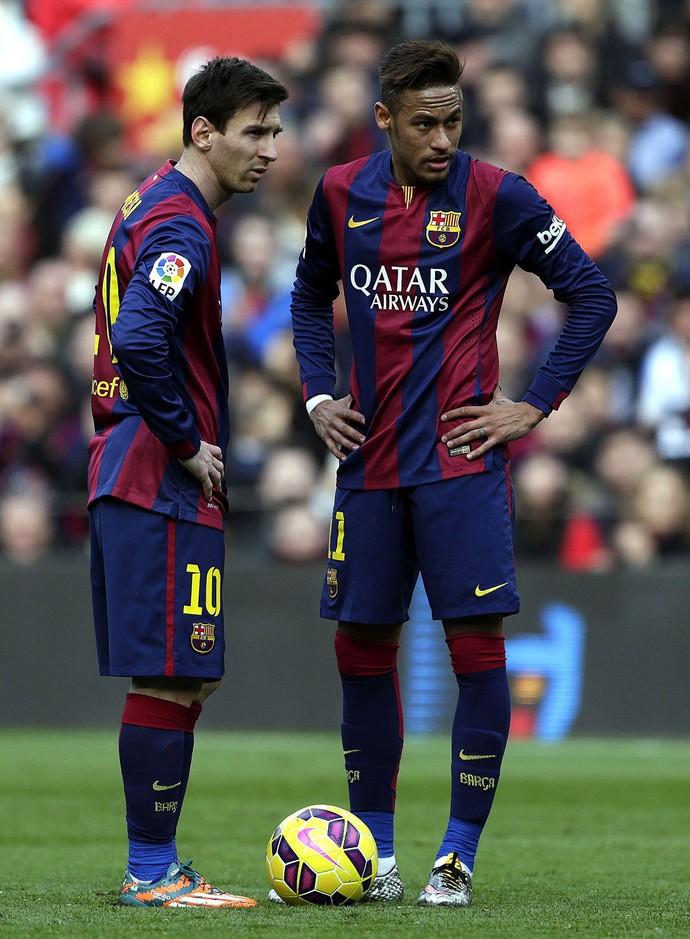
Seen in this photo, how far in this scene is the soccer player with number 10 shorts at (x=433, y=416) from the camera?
4.62 m

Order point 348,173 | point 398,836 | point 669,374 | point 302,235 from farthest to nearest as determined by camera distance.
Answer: point 302,235
point 669,374
point 398,836
point 348,173

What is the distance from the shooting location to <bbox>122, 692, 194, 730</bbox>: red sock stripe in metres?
4.49

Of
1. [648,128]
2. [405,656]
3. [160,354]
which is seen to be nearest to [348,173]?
[160,354]

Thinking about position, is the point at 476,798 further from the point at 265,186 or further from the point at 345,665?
the point at 265,186

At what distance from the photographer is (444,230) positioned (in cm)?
470

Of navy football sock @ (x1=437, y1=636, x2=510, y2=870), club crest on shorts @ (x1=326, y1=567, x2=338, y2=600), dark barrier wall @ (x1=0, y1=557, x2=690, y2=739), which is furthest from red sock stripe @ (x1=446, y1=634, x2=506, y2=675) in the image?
dark barrier wall @ (x1=0, y1=557, x2=690, y2=739)

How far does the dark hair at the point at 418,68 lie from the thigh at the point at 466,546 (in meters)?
1.10

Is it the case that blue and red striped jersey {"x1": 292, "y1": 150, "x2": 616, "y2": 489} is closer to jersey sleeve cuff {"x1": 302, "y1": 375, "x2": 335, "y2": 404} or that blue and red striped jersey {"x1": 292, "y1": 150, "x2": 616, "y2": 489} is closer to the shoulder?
the shoulder

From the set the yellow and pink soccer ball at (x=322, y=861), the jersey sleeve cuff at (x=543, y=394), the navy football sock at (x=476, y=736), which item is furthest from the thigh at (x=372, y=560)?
the yellow and pink soccer ball at (x=322, y=861)

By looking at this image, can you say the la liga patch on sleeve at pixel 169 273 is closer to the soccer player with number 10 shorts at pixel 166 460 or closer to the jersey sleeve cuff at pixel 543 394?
the soccer player with number 10 shorts at pixel 166 460

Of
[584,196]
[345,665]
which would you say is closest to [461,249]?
[345,665]

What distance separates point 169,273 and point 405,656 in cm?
548

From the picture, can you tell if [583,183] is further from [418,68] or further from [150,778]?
[150,778]

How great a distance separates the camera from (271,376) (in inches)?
429
